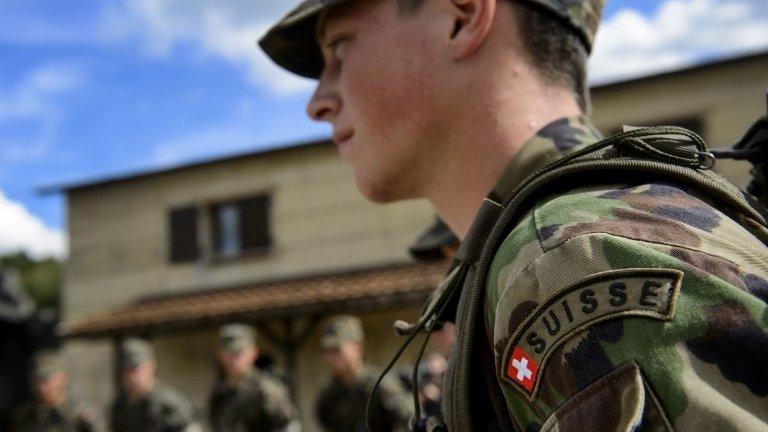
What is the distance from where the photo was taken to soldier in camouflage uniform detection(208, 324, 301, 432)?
1050 cm

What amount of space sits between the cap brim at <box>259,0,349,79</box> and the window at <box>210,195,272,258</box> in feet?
47.6

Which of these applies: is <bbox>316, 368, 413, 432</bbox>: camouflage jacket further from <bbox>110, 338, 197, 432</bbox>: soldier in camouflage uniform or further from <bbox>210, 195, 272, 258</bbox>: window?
<bbox>210, 195, 272, 258</bbox>: window

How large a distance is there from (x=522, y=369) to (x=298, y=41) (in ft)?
3.48

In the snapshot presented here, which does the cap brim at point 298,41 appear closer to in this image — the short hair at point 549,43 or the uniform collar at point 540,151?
the short hair at point 549,43

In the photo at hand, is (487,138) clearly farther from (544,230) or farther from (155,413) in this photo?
(155,413)

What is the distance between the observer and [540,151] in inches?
A: 60.6

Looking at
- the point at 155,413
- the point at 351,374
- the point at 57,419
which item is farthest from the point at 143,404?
the point at 351,374

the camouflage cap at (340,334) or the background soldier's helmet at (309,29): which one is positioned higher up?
the background soldier's helmet at (309,29)

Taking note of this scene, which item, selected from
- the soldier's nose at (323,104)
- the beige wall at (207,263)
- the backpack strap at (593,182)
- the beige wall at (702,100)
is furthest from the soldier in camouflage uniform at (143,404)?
the backpack strap at (593,182)

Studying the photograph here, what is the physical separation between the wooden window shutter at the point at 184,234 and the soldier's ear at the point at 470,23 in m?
15.7

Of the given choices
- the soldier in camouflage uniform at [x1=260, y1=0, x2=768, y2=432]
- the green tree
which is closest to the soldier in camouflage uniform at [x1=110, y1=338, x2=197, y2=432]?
the soldier in camouflage uniform at [x1=260, y1=0, x2=768, y2=432]

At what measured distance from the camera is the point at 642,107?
14109mm

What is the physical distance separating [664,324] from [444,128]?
0.70m

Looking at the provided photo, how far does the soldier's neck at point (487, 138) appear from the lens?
1.60 meters
